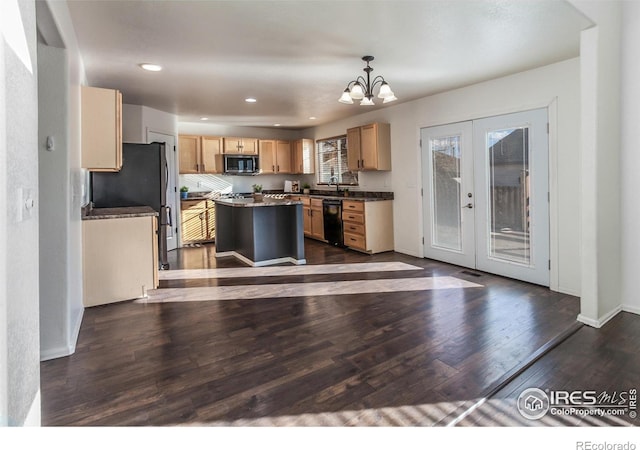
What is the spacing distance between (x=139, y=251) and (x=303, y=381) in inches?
95.0

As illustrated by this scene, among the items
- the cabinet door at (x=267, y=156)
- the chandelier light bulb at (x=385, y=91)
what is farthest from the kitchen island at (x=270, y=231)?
the cabinet door at (x=267, y=156)

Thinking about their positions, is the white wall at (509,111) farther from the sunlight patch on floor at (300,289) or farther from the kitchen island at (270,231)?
the kitchen island at (270,231)

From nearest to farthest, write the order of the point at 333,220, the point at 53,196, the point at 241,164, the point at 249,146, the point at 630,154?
the point at 53,196
the point at 630,154
the point at 333,220
the point at 241,164
the point at 249,146

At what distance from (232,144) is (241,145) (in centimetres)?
19

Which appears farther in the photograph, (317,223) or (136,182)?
(317,223)

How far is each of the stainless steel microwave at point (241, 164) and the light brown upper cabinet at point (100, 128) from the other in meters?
4.04

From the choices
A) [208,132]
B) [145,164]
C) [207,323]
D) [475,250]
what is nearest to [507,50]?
[475,250]

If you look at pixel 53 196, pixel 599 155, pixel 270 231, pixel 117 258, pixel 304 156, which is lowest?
→ pixel 117 258

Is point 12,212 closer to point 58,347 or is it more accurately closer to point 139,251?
point 58,347

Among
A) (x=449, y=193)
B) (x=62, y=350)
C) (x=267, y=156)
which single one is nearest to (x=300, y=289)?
(x=62, y=350)

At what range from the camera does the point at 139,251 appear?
12.3 ft

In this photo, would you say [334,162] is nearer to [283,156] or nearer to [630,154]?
[283,156]

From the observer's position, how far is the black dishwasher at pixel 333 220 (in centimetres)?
654

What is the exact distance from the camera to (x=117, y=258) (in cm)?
362
